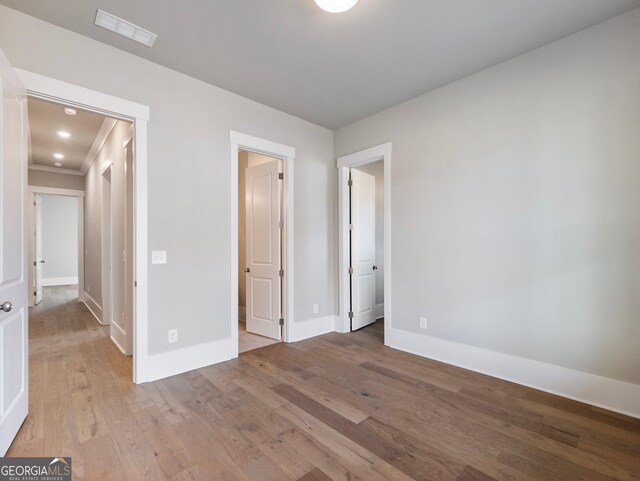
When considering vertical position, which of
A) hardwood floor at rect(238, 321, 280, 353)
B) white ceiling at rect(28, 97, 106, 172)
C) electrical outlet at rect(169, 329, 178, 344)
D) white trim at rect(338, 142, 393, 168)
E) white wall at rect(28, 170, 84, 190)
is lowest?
hardwood floor at rect(238, 321, 280, 353)

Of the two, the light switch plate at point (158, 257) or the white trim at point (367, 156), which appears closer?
the light switch plate at point (158, 257)

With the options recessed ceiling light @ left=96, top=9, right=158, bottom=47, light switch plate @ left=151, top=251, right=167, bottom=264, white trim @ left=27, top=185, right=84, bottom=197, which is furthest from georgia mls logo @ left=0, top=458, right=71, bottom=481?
white trim @ left=27, top=185, right=84, bottom=197

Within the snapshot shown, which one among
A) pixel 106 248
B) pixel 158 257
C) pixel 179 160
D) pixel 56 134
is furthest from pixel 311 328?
pixel 56 134

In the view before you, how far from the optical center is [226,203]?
3.27 m

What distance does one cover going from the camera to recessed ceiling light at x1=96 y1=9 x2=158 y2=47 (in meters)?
2.18

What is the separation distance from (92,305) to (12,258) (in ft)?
15.1

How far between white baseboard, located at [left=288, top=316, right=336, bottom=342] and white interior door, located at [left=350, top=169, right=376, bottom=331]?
0.34m

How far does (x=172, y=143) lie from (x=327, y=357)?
2.78 meters

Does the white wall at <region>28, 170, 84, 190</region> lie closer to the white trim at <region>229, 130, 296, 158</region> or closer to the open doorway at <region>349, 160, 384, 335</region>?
the white trim at <region>229, 130, 296, 158</region>

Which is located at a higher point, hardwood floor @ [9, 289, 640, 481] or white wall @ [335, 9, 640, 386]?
white wall @ [335, 9, 640, 386]

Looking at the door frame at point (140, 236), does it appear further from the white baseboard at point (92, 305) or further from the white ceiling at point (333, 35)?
the white baseboard at point (92, 305)

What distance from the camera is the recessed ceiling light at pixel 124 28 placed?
2180mm

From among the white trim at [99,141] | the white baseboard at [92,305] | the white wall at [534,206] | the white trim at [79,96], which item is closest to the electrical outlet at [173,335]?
the white trim at [79,96]

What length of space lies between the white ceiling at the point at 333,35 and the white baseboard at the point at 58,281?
996cm
